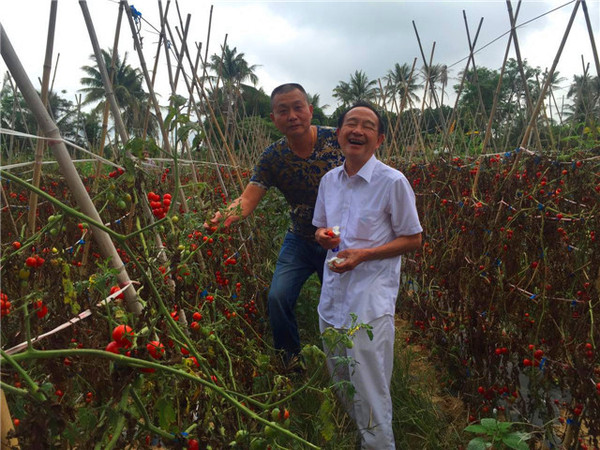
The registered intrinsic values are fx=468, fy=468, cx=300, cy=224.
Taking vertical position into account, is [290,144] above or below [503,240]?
above

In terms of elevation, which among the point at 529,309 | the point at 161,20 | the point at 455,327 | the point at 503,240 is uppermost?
the point at 161,20

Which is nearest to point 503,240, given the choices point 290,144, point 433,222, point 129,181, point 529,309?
point 529,309

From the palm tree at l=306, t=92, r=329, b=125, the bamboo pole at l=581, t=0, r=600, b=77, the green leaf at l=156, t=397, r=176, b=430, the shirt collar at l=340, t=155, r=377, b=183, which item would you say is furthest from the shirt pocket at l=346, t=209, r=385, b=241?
the palm tree at l=306, t=92, r=329, b=125

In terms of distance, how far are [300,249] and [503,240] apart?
102 cm

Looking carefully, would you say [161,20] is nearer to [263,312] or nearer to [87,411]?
[263,312]

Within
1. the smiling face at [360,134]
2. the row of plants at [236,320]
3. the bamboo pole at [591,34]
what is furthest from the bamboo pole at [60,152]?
the bamboo pole at [591,34]

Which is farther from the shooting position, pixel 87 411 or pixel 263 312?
pixel 263 312

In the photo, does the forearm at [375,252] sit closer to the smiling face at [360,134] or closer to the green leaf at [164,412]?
the smiling face at [360,134]

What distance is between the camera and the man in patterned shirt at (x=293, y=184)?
2.13m

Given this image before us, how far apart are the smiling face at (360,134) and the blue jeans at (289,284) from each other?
63 cm

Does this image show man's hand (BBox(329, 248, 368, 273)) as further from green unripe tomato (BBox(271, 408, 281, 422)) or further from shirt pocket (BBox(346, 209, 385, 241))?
green unripe tomato (BBox(271, 408, 281, 422))

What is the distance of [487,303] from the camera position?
6.65ft

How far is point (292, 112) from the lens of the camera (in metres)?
2.13

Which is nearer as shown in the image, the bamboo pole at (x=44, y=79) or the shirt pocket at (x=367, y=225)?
the bamboo pole at (x=44, y=79)
